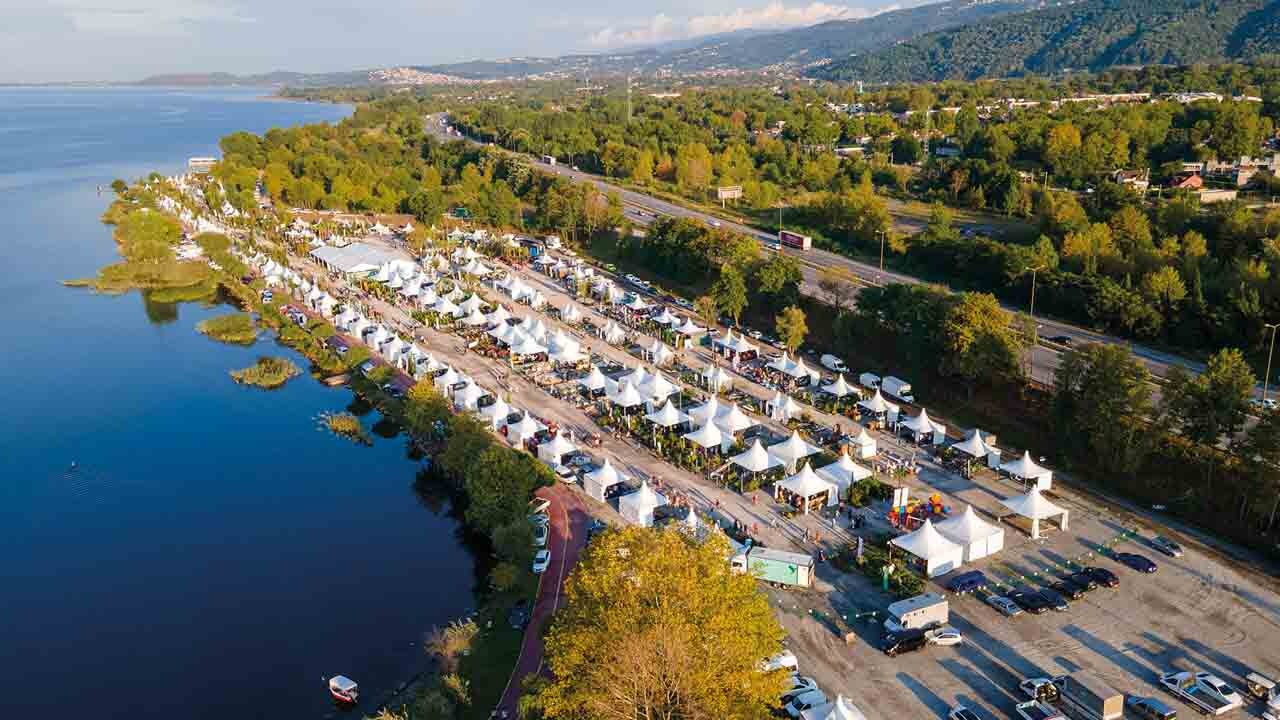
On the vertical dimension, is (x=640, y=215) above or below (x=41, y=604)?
above

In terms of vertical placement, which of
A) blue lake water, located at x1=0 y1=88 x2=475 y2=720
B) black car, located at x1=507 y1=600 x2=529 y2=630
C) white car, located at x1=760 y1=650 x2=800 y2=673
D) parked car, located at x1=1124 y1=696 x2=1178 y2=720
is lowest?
blue lake water, located at x1=0 y1=88 x2=475 y2=720

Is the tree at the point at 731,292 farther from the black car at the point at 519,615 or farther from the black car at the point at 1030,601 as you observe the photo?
the black car at the point at 519,615

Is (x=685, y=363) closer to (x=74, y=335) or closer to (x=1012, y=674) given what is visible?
(x=1012, y=674)

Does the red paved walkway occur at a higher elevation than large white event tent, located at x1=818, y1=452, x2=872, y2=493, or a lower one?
lower

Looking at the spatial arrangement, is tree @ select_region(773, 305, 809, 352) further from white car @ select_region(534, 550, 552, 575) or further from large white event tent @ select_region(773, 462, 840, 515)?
white car @ select_region(534, 550, 552, 575)

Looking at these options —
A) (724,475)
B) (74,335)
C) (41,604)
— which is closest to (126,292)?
(74,335)

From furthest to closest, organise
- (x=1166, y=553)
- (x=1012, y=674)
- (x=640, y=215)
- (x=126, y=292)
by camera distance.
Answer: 1. (x=640, y=215)
2. (x=126, y=292)
3. (x=1166, y=553)
4. (x=1012, y=674)

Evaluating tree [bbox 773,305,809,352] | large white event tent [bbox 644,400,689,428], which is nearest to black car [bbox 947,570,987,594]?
large white event tent [bbox 644,400,689,428]
